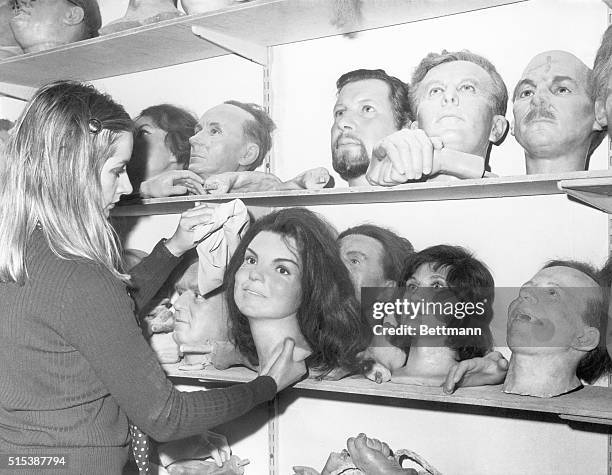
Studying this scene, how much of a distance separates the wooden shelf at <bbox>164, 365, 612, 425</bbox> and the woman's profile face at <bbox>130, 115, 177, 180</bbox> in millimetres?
681

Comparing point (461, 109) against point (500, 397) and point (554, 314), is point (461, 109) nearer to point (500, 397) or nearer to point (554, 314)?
point (554, 314)

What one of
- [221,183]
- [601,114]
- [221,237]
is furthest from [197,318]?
[601,114]

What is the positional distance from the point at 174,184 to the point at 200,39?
40 centimetres

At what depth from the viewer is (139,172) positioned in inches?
79.8

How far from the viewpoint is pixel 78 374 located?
3.83ft

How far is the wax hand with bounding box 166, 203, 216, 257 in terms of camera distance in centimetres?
173

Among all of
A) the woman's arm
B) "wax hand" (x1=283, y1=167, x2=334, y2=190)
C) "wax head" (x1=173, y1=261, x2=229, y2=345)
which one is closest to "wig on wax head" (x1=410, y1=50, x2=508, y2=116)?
"wax hand" (x1=283, y1=167, x2=334, y2=190)

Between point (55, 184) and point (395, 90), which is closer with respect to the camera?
point (55, 184)

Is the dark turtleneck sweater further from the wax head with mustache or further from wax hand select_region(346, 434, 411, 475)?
the wax head with mustache

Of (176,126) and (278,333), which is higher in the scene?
(176,126)

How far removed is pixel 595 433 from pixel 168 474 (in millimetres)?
1141

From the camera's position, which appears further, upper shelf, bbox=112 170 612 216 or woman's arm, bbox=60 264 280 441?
upper shelf, bbox=112 170 612 216

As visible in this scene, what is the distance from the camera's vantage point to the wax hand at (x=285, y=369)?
1522mm

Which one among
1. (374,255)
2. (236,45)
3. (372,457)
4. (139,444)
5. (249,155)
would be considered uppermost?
(236,45)
